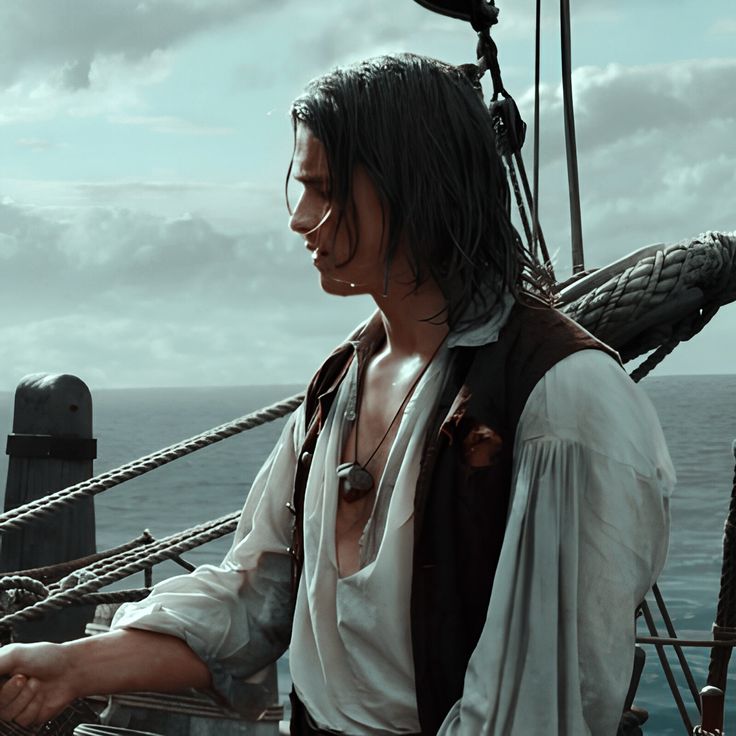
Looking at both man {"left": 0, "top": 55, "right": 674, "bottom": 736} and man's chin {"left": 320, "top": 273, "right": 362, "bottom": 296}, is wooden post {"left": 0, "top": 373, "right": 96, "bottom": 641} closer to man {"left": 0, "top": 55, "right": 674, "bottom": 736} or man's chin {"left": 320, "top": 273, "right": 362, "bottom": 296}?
man {"left": 0, "top": 55, "right": 674, "bottom": 736}

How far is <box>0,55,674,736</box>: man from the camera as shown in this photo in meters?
1.52

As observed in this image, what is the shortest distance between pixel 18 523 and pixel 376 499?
177 cm

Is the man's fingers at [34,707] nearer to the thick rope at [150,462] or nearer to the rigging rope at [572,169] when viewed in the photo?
the thick rope at [150,462]

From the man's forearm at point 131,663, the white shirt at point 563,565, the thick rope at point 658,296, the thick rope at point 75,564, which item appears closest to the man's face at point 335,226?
the white shirt at point 563,565

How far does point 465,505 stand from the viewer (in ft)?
5.12

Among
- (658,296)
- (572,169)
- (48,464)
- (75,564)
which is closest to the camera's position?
(658,296)

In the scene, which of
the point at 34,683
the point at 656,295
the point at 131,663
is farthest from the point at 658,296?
the point at 34,683

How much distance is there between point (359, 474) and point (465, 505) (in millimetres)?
175

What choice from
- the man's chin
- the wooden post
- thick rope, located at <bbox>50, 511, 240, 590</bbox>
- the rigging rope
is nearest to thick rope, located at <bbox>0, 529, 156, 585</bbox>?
the wooden post

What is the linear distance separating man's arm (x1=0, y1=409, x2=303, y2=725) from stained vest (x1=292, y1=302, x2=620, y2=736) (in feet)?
1.09

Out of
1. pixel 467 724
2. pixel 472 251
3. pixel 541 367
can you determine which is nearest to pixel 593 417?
pixel 541 367

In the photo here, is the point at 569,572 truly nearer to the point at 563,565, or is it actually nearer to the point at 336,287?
the point at 563,565

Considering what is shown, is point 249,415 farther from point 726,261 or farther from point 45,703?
point 45,703

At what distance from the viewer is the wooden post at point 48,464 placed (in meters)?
4.62
